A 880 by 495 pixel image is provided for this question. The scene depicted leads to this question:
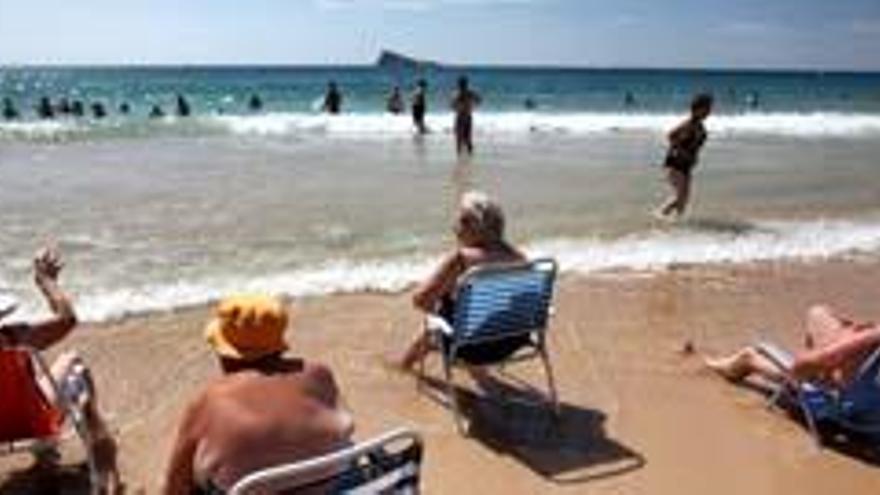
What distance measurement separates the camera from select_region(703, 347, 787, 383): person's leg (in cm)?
673

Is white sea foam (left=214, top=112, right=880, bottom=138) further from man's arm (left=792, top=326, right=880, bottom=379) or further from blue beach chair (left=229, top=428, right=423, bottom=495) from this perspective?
blue beach chair (left=229, top=428, right=423, bottom=495)

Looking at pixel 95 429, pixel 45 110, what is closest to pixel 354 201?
pixel 95 429

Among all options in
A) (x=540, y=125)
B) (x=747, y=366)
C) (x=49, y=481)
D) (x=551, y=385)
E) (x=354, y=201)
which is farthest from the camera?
(x=540, y=125)

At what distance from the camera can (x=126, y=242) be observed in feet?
38.7

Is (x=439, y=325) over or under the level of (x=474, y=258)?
under

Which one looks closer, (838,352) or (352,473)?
(352,473)

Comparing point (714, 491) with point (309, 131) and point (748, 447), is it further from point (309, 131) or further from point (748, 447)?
point (309, 131)

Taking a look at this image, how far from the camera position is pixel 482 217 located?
21.1 feet

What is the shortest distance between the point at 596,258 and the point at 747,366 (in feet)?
13.4

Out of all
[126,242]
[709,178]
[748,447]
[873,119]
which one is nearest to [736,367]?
[748,447]

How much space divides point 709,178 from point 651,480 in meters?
14.3

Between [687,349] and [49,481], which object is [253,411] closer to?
[49,481]

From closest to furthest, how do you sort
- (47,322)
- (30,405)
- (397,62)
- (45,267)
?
(30,405) → (47,322) → (45,267) → (397,62)

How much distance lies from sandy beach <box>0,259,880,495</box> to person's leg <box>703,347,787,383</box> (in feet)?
0.34
